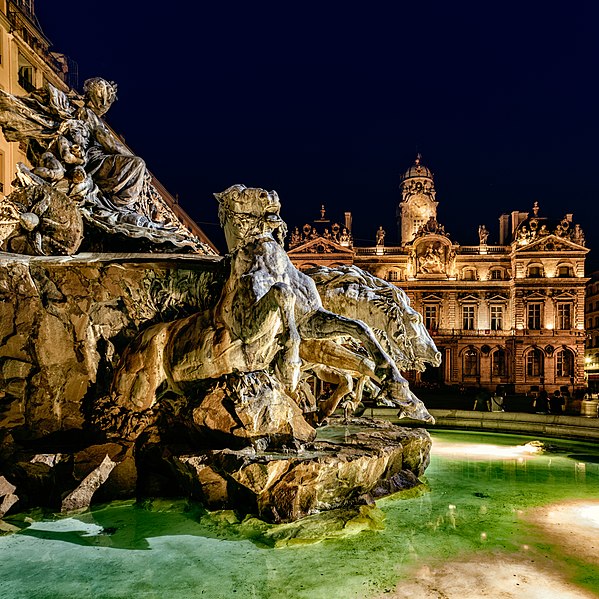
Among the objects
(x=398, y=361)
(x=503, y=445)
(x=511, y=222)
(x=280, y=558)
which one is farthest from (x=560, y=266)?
(x=280, y=558)

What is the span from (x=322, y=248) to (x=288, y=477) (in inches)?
1818

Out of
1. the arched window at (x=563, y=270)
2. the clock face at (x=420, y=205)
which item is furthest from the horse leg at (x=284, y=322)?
the clock face at (x=420, y=205)

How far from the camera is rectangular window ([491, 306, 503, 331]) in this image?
167 ft

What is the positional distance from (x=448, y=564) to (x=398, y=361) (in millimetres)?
3300

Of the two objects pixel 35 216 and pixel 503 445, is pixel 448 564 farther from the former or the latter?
pixel 503 445

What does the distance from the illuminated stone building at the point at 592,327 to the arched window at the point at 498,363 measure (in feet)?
49.3

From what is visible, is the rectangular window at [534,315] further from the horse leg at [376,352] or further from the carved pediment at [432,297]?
the horse leg at [376,352]

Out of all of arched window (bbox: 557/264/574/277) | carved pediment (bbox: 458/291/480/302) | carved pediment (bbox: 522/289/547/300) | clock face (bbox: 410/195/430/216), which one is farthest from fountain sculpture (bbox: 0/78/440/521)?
clock face (bbox: 410/195/430/216)

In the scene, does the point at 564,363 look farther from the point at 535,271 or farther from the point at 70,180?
the point at 70,180

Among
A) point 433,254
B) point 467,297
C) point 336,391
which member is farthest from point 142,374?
point 467,297

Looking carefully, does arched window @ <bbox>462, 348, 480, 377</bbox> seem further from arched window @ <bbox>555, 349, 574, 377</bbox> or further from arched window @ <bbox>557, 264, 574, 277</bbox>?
arched window @ <bbox>557, 264, 574, 277</bbox>

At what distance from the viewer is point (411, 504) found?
6.28 m

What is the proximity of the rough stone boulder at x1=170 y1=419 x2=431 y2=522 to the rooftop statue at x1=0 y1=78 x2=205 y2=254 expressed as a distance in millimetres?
3688

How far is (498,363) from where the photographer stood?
5028cm
